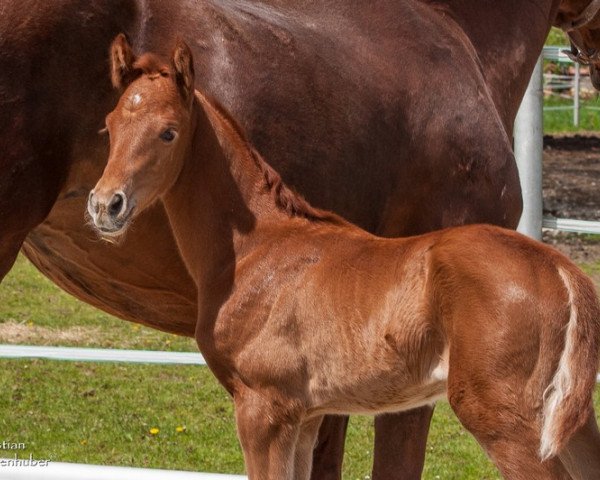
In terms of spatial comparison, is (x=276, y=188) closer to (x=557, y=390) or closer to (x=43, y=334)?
(x=557, y=390)

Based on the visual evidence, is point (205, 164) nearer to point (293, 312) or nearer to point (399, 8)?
point (293, 312)

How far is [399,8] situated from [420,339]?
1.68 metres

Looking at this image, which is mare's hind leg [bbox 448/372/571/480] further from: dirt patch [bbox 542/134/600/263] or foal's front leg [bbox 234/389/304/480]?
dirt patch [bbox 542/134/600/263]

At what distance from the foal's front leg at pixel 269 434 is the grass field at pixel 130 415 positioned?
242cm

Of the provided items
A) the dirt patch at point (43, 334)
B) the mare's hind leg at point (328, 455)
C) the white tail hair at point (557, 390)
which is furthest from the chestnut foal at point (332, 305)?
the dirt patch at point (43, 334)

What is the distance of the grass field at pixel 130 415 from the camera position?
234 inches

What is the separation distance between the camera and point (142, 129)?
3.43m

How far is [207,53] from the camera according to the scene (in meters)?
3.89

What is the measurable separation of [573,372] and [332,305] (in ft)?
2.21

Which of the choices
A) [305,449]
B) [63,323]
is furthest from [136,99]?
[63,323]

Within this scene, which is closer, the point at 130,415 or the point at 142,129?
the point at 142,129

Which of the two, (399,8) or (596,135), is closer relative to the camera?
(399,8)

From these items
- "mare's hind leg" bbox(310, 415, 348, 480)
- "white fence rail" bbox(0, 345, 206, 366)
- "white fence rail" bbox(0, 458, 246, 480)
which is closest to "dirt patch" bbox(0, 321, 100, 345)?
"white fence rail" bbox(0, 345, 206, 366)

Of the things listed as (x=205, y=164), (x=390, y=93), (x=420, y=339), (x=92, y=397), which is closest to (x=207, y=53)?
(x=205, y=164)
